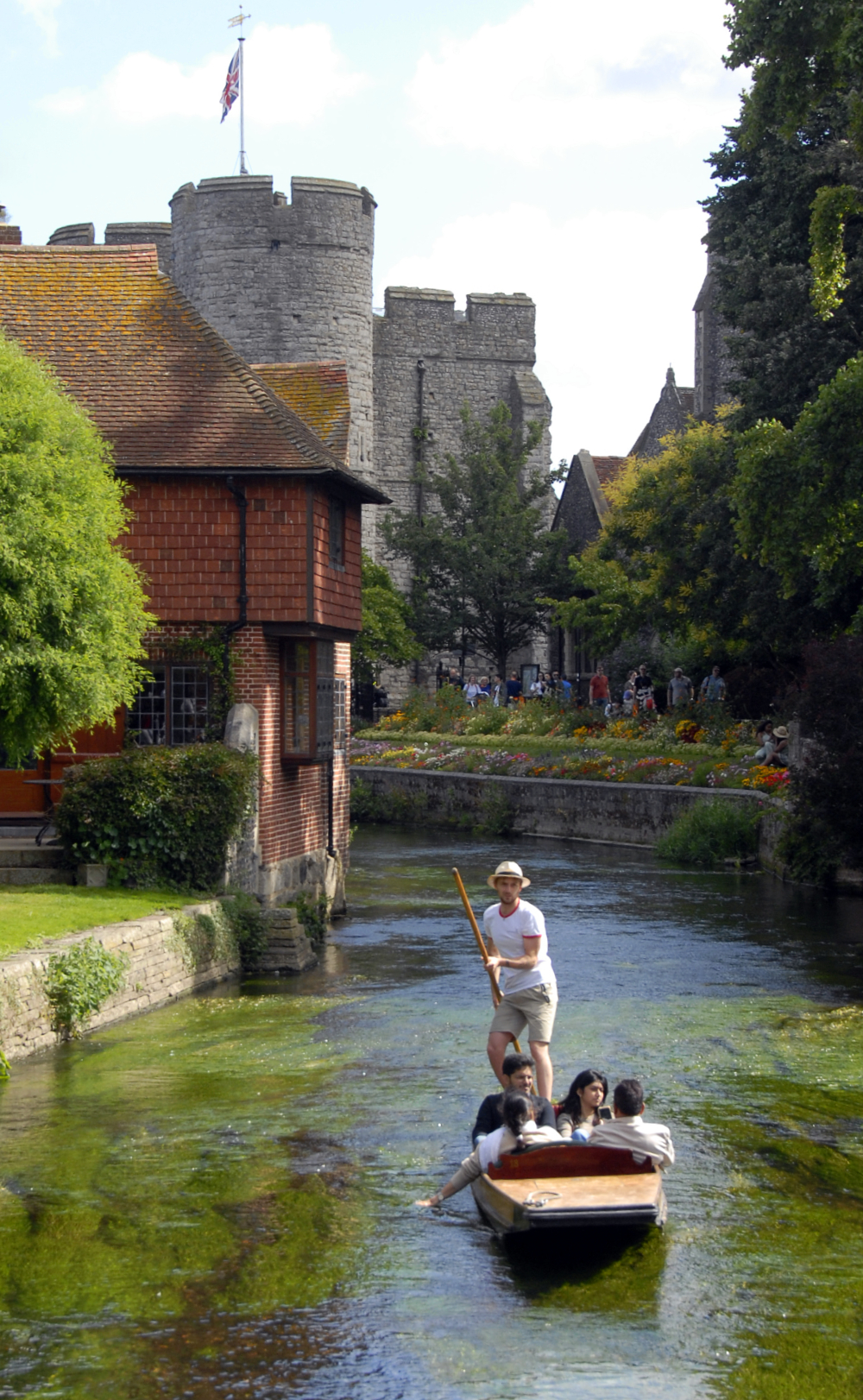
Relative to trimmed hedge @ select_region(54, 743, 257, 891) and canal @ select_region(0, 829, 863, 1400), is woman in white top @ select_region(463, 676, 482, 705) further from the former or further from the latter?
canal @ select_region(0, 829, 863, 1400)

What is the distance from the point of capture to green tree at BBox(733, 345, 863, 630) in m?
19.9

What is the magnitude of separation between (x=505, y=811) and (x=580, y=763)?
74.8 inches

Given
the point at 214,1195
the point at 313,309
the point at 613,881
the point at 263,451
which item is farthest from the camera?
the point at 313,309

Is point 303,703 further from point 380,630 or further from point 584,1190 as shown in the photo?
point 380,630

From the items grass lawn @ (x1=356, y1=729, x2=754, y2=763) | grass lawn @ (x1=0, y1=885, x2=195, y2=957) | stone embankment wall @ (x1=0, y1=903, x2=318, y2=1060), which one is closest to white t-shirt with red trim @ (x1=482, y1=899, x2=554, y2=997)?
stone embankment wall @ (x1=0, y1=903, x2=318, y2=1060)

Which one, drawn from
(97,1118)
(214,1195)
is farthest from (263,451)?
(214,1195)

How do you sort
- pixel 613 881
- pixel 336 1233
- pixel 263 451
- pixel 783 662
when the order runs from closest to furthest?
pixel 336 1233
pixel 263 451
pixel 613 881
pixel 783 662

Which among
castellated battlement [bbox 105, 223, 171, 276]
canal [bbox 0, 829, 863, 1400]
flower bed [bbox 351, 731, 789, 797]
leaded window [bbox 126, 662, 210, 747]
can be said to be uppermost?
castellated battlement [bbox 105, 223, 171, 276]

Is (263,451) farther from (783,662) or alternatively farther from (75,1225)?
(783,662)

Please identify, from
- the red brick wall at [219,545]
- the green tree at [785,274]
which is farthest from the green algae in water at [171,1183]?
the green tree at [785,274]

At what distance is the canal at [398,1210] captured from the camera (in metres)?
7.06

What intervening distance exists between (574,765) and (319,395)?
13.5m

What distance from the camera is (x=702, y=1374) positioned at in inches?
274

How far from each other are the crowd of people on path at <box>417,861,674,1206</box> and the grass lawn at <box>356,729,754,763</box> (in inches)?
823
